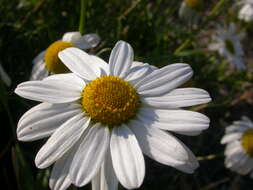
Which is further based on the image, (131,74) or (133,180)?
(131,74)

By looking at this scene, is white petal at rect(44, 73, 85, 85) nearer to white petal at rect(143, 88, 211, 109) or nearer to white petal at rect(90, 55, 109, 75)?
white petal at rect(90, 55, 109, 75)

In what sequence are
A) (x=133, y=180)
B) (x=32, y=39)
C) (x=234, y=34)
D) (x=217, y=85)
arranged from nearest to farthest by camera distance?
(x=133, y=180), (x=32, y=39), (x=217, y=85), (x=234, y=34)

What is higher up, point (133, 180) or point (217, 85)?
point (133, 180)

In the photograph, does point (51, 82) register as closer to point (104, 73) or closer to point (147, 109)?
point (104, 73)

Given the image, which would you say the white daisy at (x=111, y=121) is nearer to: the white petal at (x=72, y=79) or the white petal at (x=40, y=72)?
the white petal at (x=72, y=79)

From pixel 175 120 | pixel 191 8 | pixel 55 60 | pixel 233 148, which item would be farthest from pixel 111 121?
pixel 191 8

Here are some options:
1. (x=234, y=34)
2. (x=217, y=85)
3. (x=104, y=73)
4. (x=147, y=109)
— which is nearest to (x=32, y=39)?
(x=104, y=73)

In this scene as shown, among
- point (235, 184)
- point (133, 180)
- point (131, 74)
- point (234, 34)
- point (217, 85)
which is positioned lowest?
point (235, 184)

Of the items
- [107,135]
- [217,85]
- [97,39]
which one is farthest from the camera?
[217,85]
